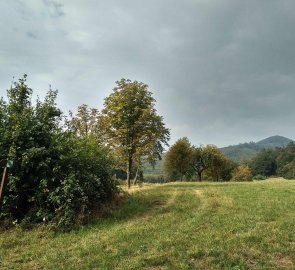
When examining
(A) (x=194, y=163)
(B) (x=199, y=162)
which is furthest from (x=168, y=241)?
(B) (x=199, y=162)

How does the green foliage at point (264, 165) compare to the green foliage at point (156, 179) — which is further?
the green foliage at point (264, 165)

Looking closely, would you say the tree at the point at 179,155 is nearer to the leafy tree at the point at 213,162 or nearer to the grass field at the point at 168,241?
the leafy tree at the point at 213,162

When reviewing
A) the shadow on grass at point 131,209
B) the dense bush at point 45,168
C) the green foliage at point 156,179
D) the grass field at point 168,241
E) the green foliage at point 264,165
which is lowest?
A: the grass field at point 168,241

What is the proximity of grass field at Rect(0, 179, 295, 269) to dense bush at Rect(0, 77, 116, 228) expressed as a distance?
0.99 meters

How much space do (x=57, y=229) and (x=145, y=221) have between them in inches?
127

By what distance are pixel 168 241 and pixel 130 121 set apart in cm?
2131

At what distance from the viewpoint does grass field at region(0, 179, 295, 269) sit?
9.08m

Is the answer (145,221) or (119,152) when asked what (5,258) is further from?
(119,152)

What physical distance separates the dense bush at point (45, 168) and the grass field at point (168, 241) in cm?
99

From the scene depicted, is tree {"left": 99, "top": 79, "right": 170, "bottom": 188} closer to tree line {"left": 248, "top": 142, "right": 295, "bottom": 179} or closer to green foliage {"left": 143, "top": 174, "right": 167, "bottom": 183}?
green foliage {"left": 143, "top": 174, "right": 167, "bottom": 183}

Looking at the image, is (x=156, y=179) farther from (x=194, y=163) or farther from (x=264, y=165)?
(x=194, y=163)

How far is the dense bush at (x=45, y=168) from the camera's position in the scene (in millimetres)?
13836

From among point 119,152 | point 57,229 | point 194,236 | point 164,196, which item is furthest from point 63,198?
point 119,152

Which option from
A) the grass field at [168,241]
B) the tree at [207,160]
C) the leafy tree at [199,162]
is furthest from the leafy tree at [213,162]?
the grass field at [168,241]
